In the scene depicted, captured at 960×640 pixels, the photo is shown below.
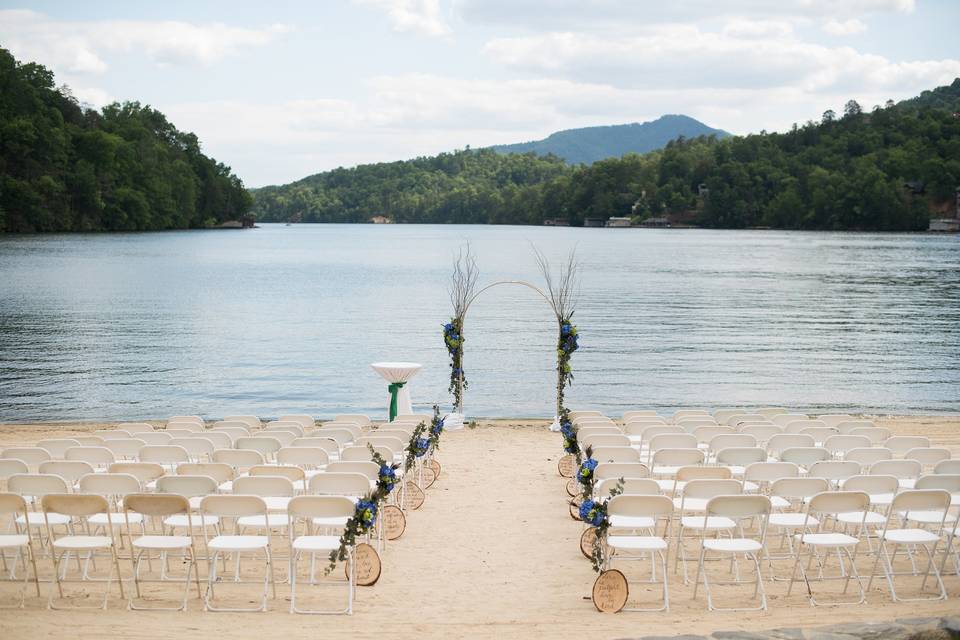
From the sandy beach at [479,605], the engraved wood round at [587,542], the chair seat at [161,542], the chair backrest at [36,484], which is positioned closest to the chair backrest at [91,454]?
the sandy beach at [479,605]

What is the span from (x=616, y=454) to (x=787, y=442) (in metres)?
1.74

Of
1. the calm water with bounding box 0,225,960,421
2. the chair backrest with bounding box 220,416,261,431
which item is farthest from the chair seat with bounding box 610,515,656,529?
the calm water with bounding box 0,225,960,421

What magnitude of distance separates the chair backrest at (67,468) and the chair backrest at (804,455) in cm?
569

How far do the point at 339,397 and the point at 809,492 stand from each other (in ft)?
53.5

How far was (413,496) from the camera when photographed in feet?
32.2

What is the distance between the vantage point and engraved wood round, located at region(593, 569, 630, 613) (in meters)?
6.52

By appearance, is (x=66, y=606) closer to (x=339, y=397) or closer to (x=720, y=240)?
(x=339, y=397)

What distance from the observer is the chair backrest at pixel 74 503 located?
21.0 feet

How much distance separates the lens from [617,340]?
33.6m

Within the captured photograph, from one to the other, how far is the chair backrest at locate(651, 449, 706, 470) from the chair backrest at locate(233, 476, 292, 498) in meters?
3.10

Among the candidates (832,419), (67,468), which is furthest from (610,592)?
(832,419)

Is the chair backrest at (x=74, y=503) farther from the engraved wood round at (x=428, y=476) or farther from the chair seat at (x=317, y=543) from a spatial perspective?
the engraved wood round at (x=428, y=476)

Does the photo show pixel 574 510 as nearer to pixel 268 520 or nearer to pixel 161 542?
pixel 268 520

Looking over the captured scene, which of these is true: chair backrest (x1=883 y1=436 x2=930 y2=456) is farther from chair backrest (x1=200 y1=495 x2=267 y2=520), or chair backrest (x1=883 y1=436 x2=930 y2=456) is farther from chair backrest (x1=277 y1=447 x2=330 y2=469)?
chair backrest (x1=200 y1=495 x2=267 y2=520)
